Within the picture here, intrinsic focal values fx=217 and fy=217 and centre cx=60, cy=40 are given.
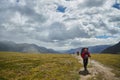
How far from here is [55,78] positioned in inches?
1339

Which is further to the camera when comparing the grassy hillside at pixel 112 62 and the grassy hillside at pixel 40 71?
Result: the grassy hillside at pixel 112 62

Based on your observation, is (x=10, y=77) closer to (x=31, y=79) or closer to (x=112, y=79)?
(x=31, y=79)

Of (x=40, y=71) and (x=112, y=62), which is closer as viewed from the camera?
(x=40, y=71)

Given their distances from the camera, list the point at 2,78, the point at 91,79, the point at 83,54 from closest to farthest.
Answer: the point at 91,79, the point at 2,78, the point at 83,54

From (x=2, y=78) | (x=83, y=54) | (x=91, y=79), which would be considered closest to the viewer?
(x=91, y=79)

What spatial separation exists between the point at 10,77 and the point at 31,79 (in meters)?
4.19

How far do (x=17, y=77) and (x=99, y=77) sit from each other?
13.3m

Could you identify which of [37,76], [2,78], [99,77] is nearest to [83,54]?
[99,77]

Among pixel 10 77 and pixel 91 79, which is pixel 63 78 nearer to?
pixel 91 79

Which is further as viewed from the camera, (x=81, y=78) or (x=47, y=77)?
(x=47, y=77)

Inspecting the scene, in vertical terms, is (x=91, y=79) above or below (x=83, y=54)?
below

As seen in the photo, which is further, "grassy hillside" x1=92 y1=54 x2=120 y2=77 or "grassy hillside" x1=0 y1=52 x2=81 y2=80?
"grassy hillside" x1=92 y1=54 x2=120 y2=77

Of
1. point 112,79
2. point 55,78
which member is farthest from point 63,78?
point 112,79

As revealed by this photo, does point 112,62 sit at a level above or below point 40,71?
above
